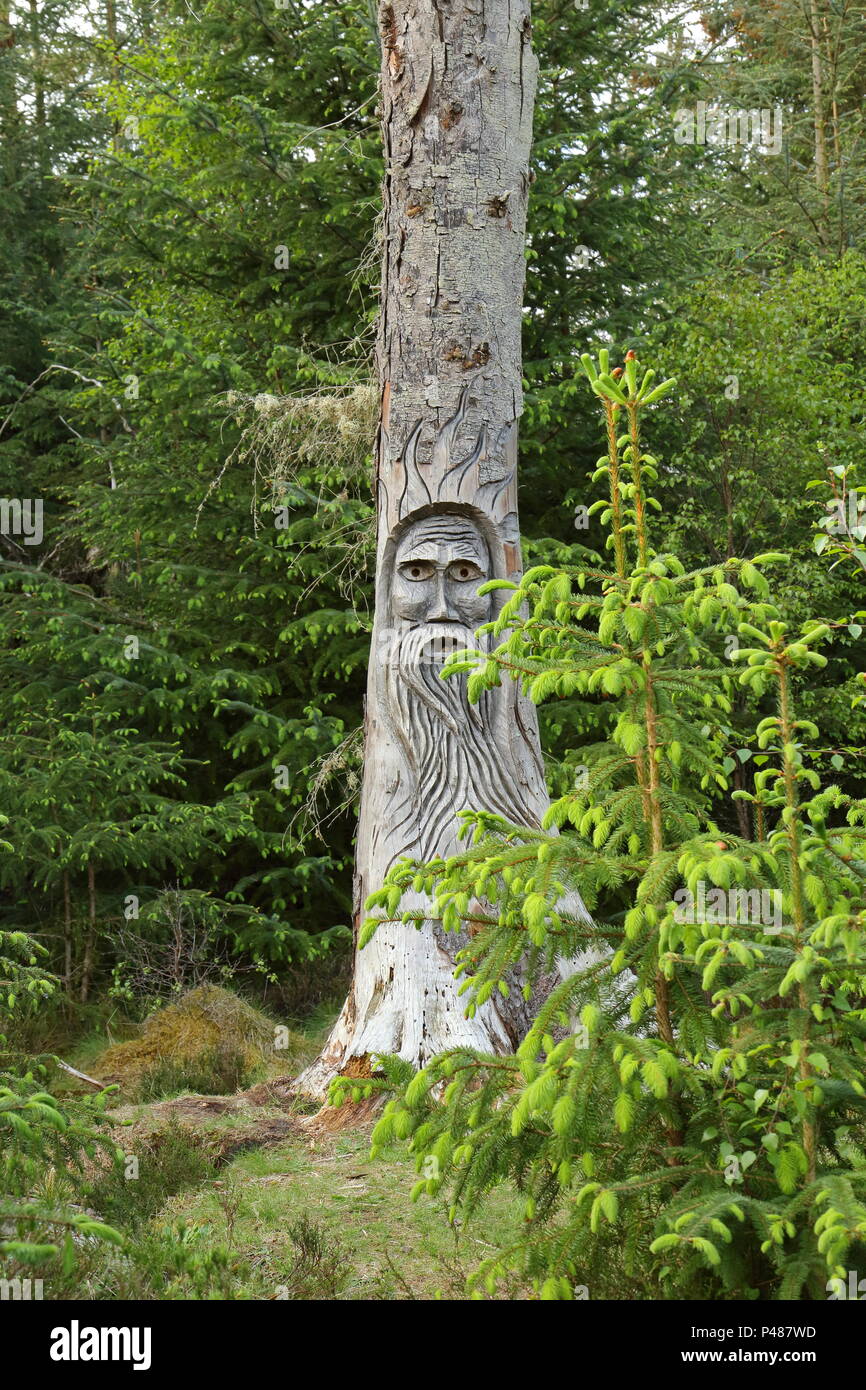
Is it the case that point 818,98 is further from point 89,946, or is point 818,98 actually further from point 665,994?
point 665,994

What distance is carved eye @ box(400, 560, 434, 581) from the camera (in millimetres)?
6319

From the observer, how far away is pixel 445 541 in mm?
6266

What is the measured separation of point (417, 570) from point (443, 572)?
0.48ft

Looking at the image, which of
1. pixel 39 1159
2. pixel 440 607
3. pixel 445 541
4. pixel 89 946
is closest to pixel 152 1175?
pixel 39 1159

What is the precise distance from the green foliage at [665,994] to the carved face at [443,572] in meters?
3.03

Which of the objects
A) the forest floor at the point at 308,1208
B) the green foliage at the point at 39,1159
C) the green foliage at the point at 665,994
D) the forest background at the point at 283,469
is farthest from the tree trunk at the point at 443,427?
the green foliage at the point at 665,994

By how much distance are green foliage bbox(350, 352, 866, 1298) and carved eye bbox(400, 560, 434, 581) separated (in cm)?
310

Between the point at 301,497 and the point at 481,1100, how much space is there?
6.26 metres

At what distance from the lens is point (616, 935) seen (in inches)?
117

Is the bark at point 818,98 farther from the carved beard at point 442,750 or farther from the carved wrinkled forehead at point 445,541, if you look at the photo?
the carved beard at point 442,750

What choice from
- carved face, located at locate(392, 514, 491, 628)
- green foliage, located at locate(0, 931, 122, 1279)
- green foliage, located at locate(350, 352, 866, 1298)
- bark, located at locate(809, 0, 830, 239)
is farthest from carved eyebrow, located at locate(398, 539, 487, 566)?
bark, located at locate(809, 0, 830, 239)

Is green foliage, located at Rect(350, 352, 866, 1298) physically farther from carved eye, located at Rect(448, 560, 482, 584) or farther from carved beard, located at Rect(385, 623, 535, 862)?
carved eye, located at Rect(448, 560, 482, 584)
